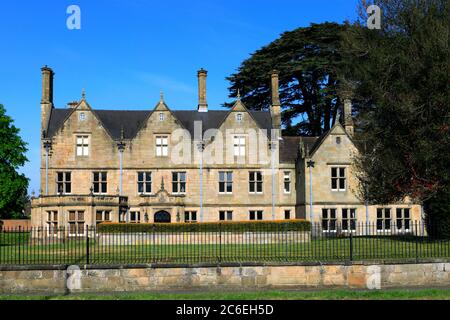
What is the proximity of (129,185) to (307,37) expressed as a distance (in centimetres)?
2653

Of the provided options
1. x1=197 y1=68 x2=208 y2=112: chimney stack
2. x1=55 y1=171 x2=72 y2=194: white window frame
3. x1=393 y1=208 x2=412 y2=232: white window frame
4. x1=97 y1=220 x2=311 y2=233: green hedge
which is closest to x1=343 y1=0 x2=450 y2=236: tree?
x1=97 y1=220 x2=311 y2=233: green hedge

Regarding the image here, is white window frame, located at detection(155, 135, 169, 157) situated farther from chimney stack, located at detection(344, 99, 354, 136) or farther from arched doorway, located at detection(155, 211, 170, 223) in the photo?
chimney stack, located at detection(344, 99, 354, 136)

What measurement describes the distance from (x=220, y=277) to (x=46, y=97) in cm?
2765

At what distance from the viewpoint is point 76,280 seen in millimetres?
18625

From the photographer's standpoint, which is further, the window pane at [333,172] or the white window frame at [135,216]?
the white window frame at [135,216]

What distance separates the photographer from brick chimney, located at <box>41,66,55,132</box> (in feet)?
136

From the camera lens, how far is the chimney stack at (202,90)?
4391cm

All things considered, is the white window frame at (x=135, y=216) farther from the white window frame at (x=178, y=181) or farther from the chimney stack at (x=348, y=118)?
the chimney stack at (x=348, y=118)

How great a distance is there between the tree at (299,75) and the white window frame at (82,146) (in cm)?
2207

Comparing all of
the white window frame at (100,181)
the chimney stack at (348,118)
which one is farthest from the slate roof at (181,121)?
the white window frame at (100,181)

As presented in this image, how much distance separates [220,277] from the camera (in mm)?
18953

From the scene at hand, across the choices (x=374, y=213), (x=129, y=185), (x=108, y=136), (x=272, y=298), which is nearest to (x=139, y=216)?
(x=129, y=185)

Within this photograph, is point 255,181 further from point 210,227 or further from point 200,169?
point 210,227

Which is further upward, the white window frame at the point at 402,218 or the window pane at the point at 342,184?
the window pane at the point at 342,184
